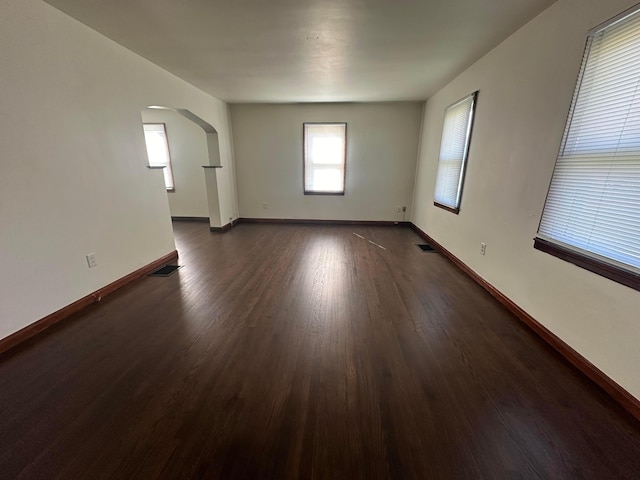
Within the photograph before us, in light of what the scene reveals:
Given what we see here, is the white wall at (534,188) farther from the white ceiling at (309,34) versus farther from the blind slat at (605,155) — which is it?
the white ceiling at (309,34)

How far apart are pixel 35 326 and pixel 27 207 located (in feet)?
Result: 2.97

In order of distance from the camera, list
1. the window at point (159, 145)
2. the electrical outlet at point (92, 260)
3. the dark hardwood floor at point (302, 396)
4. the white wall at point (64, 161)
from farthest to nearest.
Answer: the window at point (159, 145) < the electrical outlet at point (92, 260) < the white wall at point (64, 161) < the dark hardwood floor at point (302, 396)

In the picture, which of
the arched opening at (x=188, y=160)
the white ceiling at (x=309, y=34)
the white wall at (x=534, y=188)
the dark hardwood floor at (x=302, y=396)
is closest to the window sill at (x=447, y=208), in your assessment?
the white wall at (x=534, y=188)

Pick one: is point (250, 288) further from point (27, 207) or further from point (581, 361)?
point (581, 361)

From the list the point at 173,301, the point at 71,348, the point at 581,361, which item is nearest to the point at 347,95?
the point at 173,301

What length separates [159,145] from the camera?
5.74 meters

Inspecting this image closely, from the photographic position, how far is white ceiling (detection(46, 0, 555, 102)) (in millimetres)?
1980

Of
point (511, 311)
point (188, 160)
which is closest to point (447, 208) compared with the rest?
point (511, 311)

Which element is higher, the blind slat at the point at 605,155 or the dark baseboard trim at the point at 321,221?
the blind slat at the point at 605,155

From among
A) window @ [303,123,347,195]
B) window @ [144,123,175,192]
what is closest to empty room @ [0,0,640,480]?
window @ [303,123,347,195]

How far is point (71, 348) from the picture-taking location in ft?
6.22

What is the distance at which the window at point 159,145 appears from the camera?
562 centimetres

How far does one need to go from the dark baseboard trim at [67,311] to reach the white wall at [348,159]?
305 cm

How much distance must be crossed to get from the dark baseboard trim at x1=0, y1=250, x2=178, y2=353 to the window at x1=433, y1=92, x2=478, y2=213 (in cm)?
410
